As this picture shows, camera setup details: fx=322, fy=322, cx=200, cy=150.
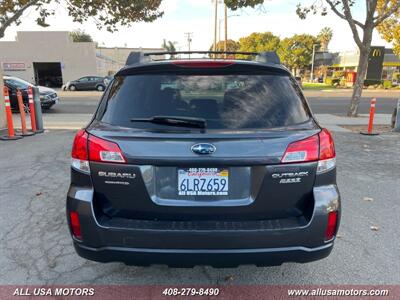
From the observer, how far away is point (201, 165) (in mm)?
2129

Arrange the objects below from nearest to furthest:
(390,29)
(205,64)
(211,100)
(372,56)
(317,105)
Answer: (211,100) < (205,64) < (317,105) < (390,29) < (372,56)

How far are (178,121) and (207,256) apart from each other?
94 cm

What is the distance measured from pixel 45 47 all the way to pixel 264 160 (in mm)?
41403

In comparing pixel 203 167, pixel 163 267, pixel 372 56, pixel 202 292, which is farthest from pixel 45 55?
pixel 203 167

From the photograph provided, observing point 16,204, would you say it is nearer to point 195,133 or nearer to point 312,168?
point 195,133

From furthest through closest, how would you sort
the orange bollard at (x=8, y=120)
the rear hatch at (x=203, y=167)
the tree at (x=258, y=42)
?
the tree at (x=258, y=42) < the orange bollard at (x=8, y=120) < the rear hatch at (x=203, y=167)

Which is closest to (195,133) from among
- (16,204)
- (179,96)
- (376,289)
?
(179,96)

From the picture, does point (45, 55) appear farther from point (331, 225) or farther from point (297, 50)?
point (297, 50)

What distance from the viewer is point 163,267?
298 cm

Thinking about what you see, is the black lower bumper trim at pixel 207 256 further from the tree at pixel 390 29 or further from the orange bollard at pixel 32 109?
the tree at pixel 390 29

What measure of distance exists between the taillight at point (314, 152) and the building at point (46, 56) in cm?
4021

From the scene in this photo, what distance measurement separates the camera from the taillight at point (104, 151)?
217 centimetres

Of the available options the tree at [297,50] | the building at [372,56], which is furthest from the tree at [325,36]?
the building at [372,56]

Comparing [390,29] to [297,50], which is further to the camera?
[297,50]
